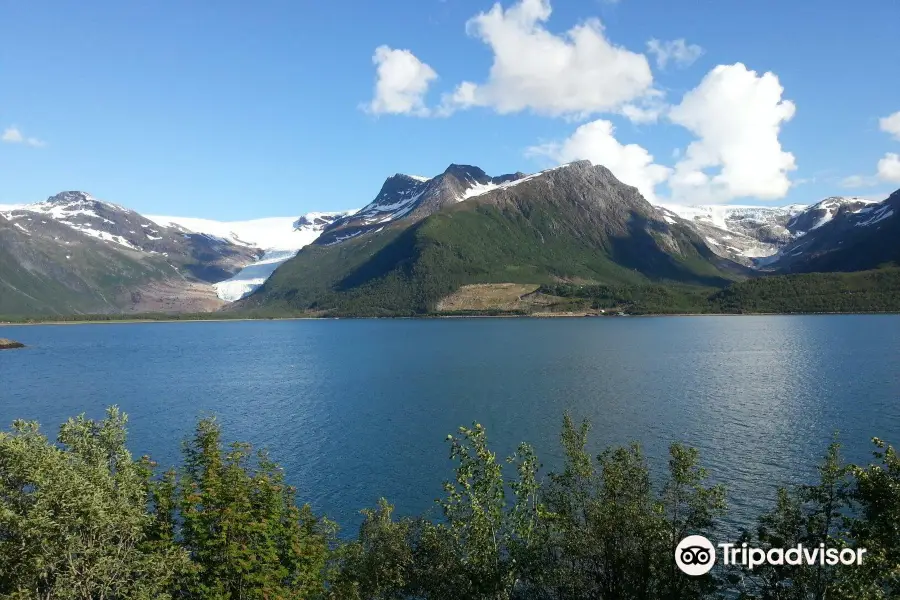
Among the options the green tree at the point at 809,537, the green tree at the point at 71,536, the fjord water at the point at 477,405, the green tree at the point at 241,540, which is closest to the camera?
the green tree at the point at 71,536

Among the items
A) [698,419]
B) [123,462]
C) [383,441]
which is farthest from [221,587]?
[698,419]

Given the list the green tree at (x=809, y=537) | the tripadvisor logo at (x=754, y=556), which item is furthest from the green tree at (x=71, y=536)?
the green tree at (x=809, y=537)

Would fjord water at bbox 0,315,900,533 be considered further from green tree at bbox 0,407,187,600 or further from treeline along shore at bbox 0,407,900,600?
green tree at bbox 0,407,187,600

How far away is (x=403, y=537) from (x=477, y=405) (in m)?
69.1

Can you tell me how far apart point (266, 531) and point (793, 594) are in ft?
92.3

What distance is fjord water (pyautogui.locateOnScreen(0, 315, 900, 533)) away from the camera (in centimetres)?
6850

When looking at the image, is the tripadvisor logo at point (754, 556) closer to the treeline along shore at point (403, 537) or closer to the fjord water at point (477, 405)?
the treeline along shore at point (403, 537)

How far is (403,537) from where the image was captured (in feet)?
123

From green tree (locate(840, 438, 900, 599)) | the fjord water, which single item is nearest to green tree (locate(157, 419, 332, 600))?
the fjord water

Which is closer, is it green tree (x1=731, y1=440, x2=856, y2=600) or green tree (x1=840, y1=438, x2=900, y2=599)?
green tree (x1=840, y1=438, x2=900, y2=599)

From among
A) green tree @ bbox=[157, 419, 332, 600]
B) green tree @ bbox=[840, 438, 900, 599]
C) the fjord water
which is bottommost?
the fjord water

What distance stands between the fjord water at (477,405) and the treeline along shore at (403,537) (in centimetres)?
1767

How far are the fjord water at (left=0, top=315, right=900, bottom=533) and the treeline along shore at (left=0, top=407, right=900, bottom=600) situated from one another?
58.0 feet

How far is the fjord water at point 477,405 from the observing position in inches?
2697
